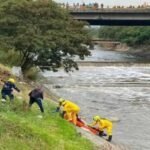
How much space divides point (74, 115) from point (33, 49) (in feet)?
80.3

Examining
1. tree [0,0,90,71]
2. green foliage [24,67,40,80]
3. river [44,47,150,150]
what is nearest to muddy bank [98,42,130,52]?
river [44,47,150,150]

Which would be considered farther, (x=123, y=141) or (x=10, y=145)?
(x=123, y=141)

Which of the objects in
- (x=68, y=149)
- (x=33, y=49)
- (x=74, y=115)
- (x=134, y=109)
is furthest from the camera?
(x=33, y=49)

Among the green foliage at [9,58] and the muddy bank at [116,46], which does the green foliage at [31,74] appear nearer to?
the green foliage at [9,58]

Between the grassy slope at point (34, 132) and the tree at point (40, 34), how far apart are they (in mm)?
24227

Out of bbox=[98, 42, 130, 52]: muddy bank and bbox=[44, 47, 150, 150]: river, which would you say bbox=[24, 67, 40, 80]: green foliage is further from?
bbox=[98, 42, 130, 52]: muddy bank

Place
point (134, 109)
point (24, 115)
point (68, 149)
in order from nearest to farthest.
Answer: point (68, 149) → point (24, 115) → point (134, 109)

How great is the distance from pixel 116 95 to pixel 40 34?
9.34 metres

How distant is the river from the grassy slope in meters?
3.99

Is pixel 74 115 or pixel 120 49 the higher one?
pixel 74 115

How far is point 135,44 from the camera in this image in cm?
15188

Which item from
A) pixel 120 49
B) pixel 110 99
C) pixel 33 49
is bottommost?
pixel 120 49

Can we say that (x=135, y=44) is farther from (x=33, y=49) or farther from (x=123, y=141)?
(x=123, y=141)

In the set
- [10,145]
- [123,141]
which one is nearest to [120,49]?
[123,141]
